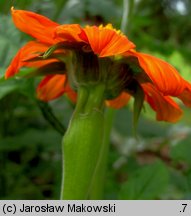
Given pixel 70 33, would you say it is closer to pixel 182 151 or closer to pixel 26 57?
pixel 26 57

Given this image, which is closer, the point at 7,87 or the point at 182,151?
the point at 7,87

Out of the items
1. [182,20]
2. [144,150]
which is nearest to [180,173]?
[144,150]

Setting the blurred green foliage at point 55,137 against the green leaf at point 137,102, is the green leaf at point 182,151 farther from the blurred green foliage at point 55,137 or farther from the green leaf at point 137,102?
the green leaf at point 137,102

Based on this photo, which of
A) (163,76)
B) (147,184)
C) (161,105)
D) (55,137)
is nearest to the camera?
(163,76)

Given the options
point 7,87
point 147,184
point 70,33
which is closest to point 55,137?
point 147,184

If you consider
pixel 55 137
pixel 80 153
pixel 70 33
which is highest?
pixel 70 33

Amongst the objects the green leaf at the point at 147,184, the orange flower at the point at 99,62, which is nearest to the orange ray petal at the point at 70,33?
the orange flower at the point at 99,62

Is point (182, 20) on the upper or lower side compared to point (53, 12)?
lower
